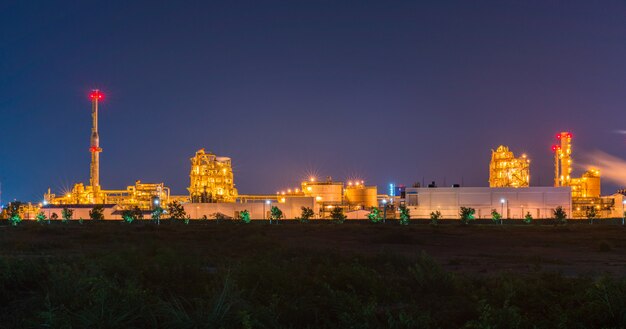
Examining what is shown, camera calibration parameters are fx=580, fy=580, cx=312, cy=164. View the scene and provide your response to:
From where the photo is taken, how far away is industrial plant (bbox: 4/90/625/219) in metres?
83.6

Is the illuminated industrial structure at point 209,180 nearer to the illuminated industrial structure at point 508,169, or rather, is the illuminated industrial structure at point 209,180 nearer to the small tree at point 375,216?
the small tree at point 375,216

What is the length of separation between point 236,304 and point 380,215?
69957mm

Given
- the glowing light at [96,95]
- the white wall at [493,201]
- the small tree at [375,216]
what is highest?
the glowing light at [96,95]

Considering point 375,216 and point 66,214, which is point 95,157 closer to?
point 66,214

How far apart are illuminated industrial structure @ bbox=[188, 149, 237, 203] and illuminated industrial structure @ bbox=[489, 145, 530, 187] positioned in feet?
146

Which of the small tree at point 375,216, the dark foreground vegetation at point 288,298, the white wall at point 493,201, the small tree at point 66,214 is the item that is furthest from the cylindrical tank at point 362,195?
the dark foreground vegetation at point 288,298

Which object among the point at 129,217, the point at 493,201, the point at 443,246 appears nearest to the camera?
the point at 443,246

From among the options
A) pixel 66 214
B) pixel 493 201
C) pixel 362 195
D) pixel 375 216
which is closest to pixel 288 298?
pixel 375 216

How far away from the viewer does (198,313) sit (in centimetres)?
1029

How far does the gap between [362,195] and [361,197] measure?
42 centimetres

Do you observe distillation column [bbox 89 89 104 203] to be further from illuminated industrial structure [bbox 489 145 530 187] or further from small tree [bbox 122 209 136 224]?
illuminated industrial structure [bbox 489 145 530 187]

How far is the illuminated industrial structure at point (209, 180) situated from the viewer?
303 feet

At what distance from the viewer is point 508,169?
312 feet

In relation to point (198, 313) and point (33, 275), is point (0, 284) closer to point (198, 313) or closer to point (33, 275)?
point (33, 275)
